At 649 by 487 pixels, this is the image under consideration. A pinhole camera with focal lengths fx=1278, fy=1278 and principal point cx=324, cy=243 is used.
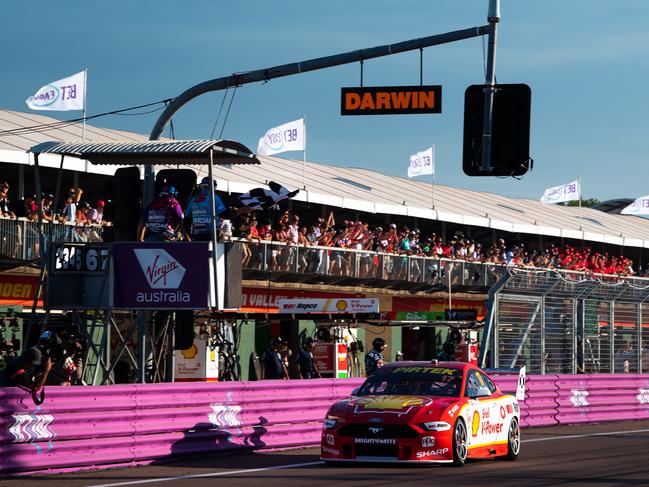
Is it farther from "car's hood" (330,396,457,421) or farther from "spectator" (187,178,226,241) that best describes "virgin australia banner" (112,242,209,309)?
"car's hood" (330,396,457,421)

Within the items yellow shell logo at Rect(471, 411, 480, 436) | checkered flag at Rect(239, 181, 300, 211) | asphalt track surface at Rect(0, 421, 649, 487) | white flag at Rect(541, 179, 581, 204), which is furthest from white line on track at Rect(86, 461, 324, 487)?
white flag at Rect(541, 179, 581, 204)

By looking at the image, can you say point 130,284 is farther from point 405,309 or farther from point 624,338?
point 405,309

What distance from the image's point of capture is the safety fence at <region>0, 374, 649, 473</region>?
1350 centimetres

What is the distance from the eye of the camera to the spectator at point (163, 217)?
17234 mm

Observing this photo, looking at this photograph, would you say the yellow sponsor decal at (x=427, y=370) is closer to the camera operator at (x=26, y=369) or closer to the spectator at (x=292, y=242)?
the camera operator at (x=26, y=369)

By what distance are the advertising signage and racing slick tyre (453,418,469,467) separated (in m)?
4.32

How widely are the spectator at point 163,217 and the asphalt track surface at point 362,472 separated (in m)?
3.17

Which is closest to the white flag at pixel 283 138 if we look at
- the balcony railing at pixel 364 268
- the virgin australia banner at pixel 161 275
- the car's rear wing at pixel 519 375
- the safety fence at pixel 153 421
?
the balcony railing at pixel 364 268

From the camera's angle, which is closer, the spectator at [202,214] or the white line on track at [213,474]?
the white line on track at [213,474]

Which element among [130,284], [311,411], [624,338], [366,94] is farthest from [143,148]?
[624,338]

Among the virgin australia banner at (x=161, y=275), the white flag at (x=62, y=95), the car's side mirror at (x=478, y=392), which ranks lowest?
the car's side mirror at (x=478, y=392)

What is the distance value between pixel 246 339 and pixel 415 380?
17542mm

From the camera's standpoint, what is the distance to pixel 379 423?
14.6 m

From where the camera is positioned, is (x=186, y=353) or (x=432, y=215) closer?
(x=186, y=353)
